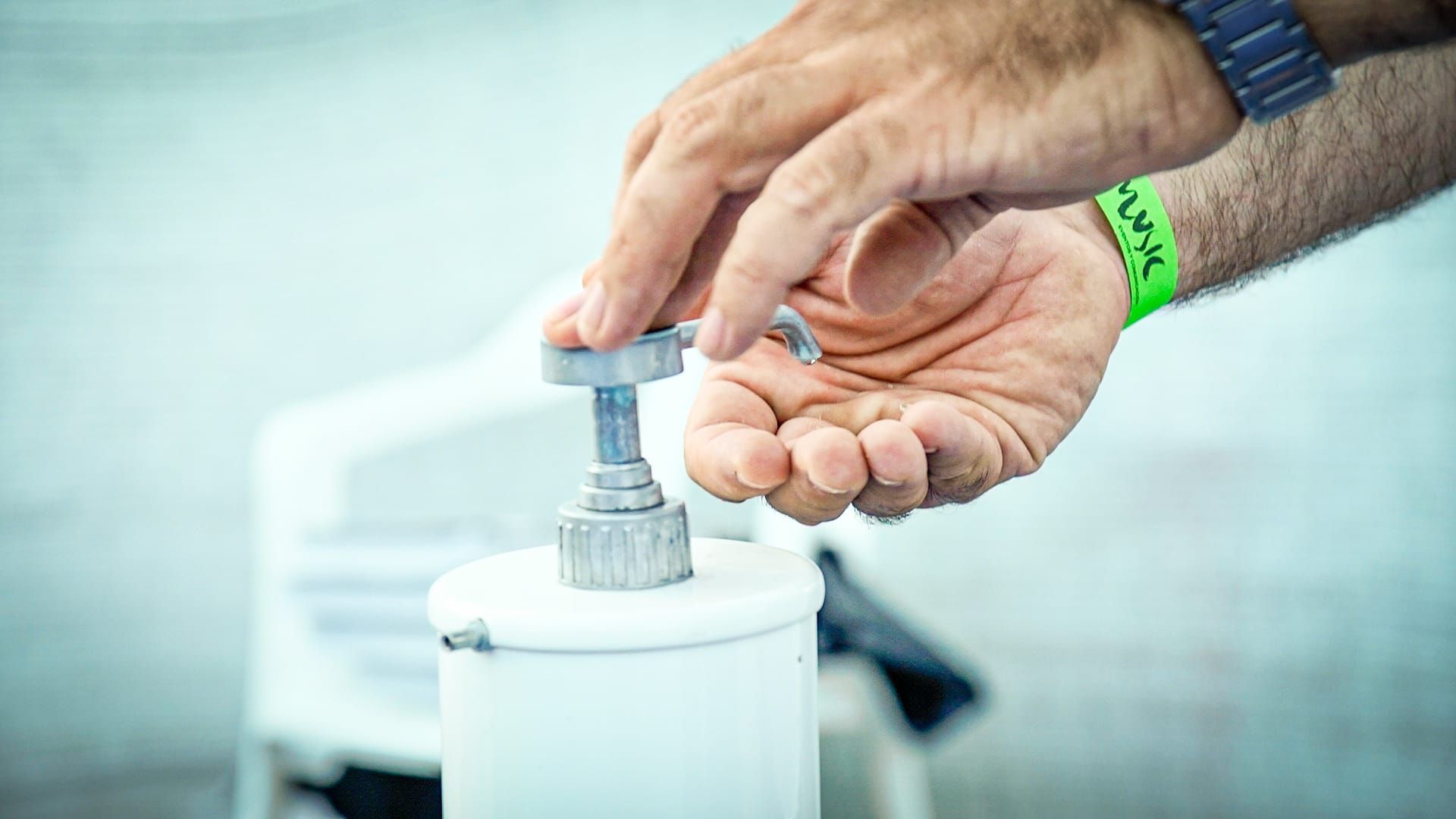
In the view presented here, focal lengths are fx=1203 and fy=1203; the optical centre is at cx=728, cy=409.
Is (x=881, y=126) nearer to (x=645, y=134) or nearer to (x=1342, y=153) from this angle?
(x=645, y=134)

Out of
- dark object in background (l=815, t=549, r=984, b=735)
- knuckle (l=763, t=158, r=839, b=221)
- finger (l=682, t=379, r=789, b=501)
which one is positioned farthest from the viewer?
dark object in background (l=815, t=549, r=984, b=735)

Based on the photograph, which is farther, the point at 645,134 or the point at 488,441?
the point at 488,441

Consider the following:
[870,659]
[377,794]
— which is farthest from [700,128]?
[377,794]

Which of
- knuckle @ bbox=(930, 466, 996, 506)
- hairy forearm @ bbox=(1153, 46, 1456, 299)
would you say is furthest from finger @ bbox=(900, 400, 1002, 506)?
hairy forearm @ bbox=(1153, 46, 1456, 299)

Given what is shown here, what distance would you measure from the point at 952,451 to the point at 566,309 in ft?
0.49

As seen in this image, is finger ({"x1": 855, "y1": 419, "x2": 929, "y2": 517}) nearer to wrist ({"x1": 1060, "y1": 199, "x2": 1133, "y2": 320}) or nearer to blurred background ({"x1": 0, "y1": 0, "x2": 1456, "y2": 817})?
wrist ({"x1": 1060, "y1": 199, "x2": 1133, "y2": 320})

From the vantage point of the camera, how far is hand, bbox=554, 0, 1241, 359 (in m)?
0.32

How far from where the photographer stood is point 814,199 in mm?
313

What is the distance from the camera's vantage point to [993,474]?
1.56 feet

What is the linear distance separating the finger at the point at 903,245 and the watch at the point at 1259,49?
3.3 inches

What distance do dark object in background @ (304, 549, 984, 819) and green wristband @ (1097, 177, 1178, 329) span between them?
361 millimetres

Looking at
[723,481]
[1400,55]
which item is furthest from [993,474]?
[1400,55]

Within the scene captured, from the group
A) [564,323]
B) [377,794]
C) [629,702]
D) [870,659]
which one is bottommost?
[377,794]

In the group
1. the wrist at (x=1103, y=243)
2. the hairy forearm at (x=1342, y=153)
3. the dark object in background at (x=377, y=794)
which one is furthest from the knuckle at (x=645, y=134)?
the dark object in background at (x=377, y=794)
